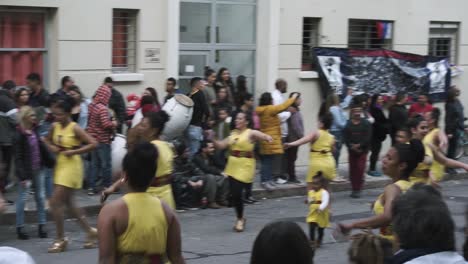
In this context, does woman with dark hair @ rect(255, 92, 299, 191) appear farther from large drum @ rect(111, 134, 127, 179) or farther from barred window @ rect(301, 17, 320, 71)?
barred window @ rect(301, 17, 320, 71)

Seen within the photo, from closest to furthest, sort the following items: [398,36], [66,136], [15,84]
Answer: [66,136] < [15,84] < [398,36]

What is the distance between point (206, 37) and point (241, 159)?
19.9 ft

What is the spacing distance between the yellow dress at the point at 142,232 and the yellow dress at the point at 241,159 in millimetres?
6316

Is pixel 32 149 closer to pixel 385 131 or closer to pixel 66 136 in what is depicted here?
pixel 66 136

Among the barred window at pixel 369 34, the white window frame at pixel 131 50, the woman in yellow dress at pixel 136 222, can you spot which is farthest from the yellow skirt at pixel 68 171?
the barred window at pixel 369 34

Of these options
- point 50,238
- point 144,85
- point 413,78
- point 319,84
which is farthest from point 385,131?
point 50,238

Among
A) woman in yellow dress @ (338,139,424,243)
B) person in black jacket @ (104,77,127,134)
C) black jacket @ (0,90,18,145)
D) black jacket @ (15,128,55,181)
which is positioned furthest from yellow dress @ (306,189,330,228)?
person in black jacket @ (104,77,127,134)

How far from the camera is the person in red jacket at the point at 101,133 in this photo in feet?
44.2

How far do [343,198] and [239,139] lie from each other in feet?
14.2

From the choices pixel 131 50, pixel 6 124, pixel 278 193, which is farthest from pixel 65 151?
pixel 131 50

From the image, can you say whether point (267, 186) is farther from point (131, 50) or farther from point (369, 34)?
point (369, 34)

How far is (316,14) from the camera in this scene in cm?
1817

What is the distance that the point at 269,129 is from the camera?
14.9 meters

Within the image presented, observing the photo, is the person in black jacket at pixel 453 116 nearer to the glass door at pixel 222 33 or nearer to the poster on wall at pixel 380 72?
the poster on wall at pixel 380 72
